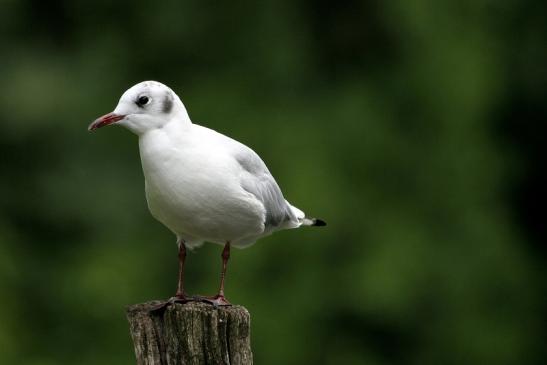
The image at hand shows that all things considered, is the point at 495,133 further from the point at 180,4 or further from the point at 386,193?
the point at 180,4

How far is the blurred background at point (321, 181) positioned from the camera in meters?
9.86

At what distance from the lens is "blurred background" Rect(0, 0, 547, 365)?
986 cm

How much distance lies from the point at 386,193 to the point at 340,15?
85.1 inches

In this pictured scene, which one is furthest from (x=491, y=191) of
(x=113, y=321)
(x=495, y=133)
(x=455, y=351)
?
(x=113, y=321)

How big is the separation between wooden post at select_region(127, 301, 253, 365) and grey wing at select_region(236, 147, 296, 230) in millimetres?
701

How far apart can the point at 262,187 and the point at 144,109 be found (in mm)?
646

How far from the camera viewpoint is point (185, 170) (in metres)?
4.97

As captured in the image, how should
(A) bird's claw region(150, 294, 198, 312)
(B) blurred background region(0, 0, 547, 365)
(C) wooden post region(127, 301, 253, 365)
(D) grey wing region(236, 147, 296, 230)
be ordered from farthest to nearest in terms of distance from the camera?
1. (B) blurred background region(0, 0, 547, 365)
2. (D) grey wing region(236, 147, 296, 230)
3. (A) bird's claw region(150, 294, 198, 312)
4. (C) wooden post region(127, 301, 253, 365)

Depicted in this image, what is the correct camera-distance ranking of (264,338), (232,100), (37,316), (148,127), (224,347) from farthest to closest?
(232,100) < (37,316) < (264,338) < (148,127) < (224,347)

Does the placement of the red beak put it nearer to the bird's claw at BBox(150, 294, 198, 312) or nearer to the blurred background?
the bird's claw at BBox(150, 294, 198, 312)

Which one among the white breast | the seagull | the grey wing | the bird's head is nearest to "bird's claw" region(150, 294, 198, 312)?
the seagull

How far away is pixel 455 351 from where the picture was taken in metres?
9.92

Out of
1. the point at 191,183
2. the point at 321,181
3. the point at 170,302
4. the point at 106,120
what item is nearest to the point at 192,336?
the point at 170,302

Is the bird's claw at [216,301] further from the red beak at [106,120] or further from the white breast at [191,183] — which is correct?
the red beak at [106,120]
